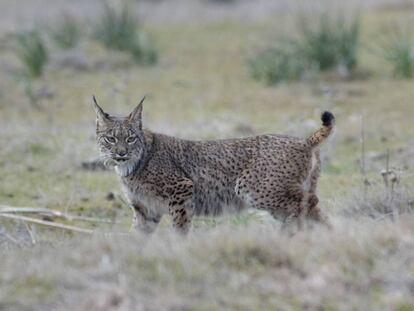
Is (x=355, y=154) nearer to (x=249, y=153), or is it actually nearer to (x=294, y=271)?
(x=249, y=153)

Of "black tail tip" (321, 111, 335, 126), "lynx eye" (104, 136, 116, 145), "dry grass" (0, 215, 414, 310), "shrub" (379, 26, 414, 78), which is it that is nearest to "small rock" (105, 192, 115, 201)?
"lynx eye" (104, 136, 116, 145)

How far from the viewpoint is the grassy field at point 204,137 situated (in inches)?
237

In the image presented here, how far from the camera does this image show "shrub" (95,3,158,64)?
19.6m

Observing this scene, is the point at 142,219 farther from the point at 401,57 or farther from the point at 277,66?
the point at 401,57

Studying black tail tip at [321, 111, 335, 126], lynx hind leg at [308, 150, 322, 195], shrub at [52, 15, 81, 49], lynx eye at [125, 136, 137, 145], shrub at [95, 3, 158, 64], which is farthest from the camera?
shrub at [52, 15, 81, 49]

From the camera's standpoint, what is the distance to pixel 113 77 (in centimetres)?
1859

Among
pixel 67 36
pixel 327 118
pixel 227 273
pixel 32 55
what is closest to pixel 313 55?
pixel 32 55

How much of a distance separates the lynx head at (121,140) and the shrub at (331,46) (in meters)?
9.61

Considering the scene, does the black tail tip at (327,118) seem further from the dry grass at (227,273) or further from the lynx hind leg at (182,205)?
the dry grass at (227,273)

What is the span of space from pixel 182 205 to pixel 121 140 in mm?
757

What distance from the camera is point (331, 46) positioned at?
1795cm

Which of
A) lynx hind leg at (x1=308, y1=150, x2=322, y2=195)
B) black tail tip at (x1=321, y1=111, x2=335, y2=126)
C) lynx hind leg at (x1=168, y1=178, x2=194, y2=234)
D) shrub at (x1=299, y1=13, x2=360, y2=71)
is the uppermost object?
shrub at (x1=299, y1=13, x2=360, y2=71)

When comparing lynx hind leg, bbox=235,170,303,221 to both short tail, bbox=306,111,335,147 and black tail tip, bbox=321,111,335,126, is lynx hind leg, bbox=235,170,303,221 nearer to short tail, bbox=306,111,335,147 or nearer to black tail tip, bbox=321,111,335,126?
short tail, bbox=306,111,335,147

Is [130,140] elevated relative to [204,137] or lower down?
elevated
